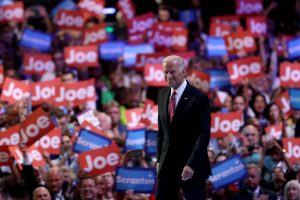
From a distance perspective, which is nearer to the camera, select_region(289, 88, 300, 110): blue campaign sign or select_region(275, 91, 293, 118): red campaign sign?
select_region(289, 88, 300, 110): blue campaign sign

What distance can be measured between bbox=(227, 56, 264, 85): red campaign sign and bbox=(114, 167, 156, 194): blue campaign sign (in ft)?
13.2

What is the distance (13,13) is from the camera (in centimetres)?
1744

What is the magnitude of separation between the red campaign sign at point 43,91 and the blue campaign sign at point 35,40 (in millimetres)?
2912

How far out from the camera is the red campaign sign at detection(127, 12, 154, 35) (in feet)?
57.5

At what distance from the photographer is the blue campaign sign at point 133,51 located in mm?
16938

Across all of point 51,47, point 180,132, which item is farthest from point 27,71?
point 180,132

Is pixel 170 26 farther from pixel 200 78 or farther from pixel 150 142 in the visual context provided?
pixel 150 142

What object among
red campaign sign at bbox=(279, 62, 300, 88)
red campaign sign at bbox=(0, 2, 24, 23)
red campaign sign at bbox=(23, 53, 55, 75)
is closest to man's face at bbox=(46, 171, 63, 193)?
red campaign sign at bbox=(279, 62, 300, 88)

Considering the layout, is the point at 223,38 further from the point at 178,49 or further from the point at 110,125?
the point at 110,125

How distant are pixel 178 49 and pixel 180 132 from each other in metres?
8.44

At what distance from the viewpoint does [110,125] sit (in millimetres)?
13875

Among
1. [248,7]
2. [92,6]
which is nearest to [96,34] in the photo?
[92,6]

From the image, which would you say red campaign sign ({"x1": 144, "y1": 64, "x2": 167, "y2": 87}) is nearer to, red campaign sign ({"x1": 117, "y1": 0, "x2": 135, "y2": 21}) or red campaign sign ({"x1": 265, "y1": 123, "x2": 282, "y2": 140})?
red campaign sign ({"x1": 265, "y1": 123, "x2": 282, "y2": 140})

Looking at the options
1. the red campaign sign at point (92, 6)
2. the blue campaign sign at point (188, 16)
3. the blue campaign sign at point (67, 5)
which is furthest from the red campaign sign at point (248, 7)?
the blue campaign sign at point (67, 5)
